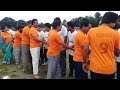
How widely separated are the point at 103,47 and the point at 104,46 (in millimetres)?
23

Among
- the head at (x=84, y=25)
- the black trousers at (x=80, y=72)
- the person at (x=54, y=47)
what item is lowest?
the black trousers at (x=80, y=72)

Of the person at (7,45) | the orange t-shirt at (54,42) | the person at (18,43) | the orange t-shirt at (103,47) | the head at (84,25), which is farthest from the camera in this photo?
the person at (7,45)

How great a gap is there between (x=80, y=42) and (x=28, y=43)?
3.32 meters

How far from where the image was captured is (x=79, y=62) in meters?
5.43

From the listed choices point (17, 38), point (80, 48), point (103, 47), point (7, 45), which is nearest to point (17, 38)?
point (17, 38)

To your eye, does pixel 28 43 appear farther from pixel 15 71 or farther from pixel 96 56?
pixel 96 56

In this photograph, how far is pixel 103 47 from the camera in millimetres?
3834

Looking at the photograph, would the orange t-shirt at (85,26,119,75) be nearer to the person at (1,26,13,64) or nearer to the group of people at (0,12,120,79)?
the group of people at (0,12,120,79)

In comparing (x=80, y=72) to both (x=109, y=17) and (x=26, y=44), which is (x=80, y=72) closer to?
(x=109, y=17)

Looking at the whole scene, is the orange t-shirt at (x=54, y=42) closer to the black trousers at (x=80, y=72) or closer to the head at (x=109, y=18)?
the black trousers at (x=80, y=72)

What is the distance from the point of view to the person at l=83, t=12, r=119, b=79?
3816 mm

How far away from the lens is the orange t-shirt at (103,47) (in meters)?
3.81

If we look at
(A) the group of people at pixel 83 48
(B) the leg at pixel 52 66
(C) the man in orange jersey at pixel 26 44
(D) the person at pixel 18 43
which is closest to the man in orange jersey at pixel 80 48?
(A) the group of people at pixel 83 48
